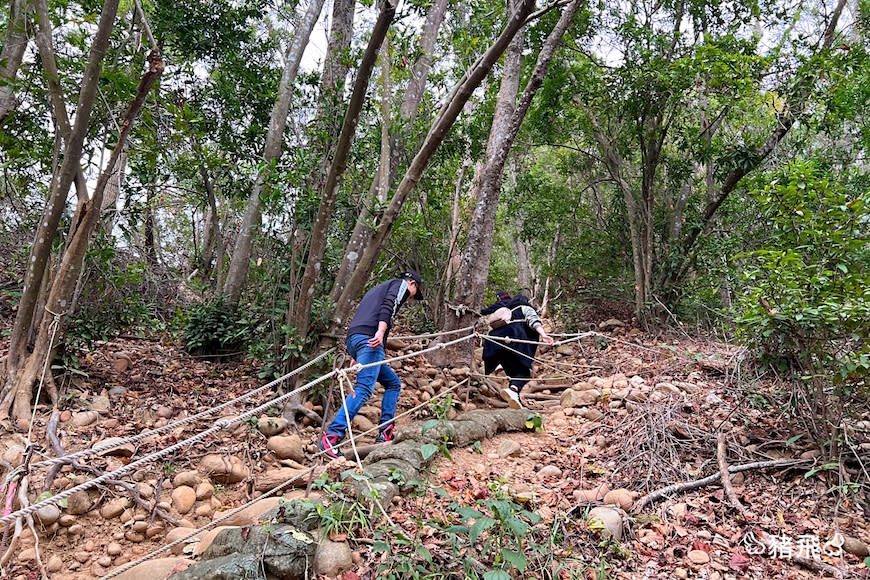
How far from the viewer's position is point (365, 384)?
408cm

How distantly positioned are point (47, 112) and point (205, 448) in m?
3.97

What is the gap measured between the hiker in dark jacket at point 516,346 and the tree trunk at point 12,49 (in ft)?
14.3

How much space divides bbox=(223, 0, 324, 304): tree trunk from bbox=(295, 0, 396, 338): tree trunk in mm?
1491

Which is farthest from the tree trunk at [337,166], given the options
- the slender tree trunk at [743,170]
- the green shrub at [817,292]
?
the slender tree trunk at [743,170]

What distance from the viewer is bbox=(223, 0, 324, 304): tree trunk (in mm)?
6523

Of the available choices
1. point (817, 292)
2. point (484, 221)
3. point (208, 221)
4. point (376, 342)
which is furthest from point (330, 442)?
point (208, 221)

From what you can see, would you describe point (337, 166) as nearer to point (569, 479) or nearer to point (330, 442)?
point (330, 442)

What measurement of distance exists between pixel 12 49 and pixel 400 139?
3.55 metres

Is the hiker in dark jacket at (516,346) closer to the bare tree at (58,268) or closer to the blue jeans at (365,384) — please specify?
the blue jeans at (365,384)

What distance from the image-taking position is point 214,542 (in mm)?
2359

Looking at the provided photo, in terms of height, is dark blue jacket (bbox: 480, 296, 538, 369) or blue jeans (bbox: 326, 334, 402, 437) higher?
dark blue jacket (bbox: 480, 296, 538, 369)

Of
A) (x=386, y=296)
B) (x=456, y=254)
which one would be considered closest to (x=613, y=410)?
(x=386, y=296)

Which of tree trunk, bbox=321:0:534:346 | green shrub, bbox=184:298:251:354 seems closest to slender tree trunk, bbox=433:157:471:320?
tree trunk, bbox=321:0:534:346

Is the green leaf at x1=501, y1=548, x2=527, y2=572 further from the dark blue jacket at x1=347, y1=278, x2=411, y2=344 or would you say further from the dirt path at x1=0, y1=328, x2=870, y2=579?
the dark blue jacket at x1=347, y1=278, x2=411, y2=344
